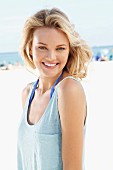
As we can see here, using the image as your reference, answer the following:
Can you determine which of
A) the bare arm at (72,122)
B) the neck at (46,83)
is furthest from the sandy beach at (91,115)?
the bare arm at (72,122)

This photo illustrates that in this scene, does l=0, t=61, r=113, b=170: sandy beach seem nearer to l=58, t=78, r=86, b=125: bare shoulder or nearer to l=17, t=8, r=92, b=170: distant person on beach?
l=17, t=8, r=92, b=170: distant person on beach

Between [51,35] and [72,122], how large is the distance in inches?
11.1

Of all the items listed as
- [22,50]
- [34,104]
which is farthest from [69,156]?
[22,50]

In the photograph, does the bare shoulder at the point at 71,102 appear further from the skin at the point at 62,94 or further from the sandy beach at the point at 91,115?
the sandy beach at the point at 91,115

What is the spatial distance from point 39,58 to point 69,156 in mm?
319

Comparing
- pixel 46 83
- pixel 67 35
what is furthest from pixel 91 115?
pixel 67 35

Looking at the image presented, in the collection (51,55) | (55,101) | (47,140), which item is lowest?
(47,140)

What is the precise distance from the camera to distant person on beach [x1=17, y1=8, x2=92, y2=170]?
1160 mm

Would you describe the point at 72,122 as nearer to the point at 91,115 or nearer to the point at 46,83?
the point at 46,83

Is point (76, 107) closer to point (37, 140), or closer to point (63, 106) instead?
point (63, 106)

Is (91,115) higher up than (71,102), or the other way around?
(71,102)

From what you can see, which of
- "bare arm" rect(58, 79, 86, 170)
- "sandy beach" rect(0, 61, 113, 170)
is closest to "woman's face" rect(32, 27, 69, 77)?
"bare arm" rect(58, 79, 86, 170)

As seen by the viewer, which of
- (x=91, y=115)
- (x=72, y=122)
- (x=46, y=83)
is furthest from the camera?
(x=91, y=115)

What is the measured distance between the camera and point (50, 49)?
123 centimetres
